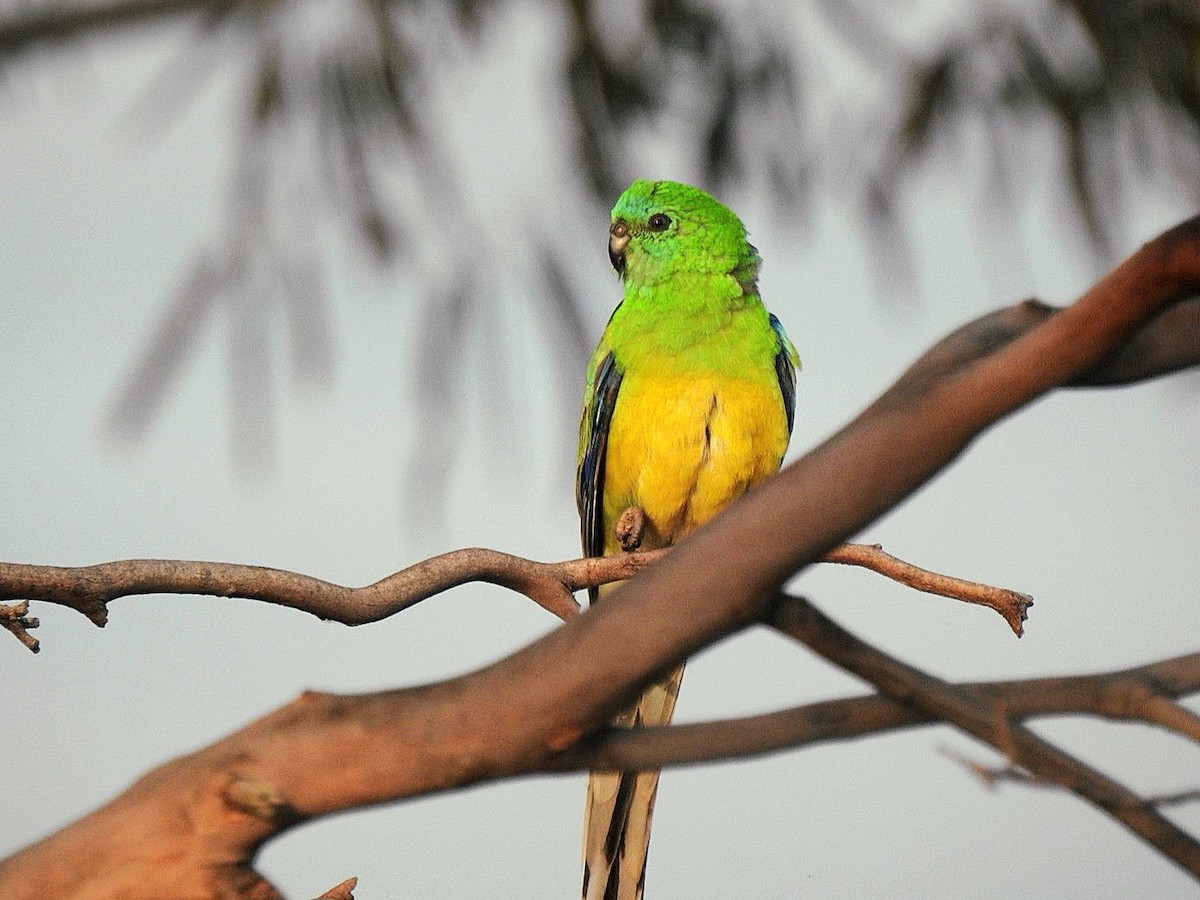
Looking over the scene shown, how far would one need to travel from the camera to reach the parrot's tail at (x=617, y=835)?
2021mm

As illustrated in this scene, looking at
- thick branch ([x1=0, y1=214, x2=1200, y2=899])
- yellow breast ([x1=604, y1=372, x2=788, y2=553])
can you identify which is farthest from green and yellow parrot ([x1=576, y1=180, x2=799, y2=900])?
thick branch ([x1=0, y1=214, x2=1200, y2=899])

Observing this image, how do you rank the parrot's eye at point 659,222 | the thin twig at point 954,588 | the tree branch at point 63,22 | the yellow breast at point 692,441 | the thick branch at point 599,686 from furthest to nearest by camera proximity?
the parrot's eye at point 659,222 → the yellow breast at point 692,441 → the thin twig at point 954,588 → the tree branch at point 63,22 → the thick branch at point 599,686

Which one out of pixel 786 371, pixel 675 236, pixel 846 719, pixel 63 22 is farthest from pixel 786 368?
pixel 846 719

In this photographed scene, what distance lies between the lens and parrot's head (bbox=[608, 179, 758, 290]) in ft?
9.61

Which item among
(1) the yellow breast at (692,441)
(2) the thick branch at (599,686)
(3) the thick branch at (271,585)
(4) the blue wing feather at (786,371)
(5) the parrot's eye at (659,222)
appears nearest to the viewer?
(2) the thick branch at (599,686)

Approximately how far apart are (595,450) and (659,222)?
0.57 m

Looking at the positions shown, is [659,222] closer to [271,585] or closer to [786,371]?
[786,371]

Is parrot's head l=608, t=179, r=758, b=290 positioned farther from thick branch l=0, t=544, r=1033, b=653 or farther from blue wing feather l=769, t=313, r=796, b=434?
thick branch l=0, t=544, r=1033, b=653

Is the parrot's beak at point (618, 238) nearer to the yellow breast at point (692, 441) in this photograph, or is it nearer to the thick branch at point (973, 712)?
the yellow breast at point (692, 441)

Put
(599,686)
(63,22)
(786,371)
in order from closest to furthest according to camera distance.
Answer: (599,686)
(63,22)
(786,371)

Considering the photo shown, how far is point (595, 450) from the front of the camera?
2906 millimetres

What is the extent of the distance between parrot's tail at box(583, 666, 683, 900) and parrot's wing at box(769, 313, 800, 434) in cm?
102

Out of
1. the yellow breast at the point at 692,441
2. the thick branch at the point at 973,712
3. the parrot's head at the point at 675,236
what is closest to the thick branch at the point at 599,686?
the thick branch at the point at 973,712

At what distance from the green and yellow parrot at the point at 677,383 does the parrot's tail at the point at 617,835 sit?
338mm
